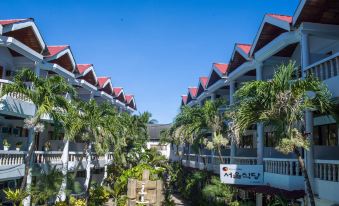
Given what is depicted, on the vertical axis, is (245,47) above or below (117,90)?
below

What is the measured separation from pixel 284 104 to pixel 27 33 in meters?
16.0

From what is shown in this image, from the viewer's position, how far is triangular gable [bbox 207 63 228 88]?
28.0 metres

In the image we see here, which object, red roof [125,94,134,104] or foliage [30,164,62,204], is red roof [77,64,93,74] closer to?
foliage [30,164,62,204]

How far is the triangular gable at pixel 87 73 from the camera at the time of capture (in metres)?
30.3

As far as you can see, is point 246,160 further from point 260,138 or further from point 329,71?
point 329,71

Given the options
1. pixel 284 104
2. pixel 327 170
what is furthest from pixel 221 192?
pixel 284 104

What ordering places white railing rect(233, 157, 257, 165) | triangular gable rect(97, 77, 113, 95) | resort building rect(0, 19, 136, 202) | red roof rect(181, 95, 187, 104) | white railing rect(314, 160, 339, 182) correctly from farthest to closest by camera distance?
red roof rect(181, 95, 187, 104) < triangular gable rect(97, 77, 113, 95) < white railing rect(233, 157, 257, 165) < resort building rect(0, 19, 136, 202) < white railing rect(314, 160, 339, 182)

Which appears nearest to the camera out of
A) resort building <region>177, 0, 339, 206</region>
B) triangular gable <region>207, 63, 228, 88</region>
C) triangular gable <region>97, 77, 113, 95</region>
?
resort building <region>177, 0, 339, 206</region>

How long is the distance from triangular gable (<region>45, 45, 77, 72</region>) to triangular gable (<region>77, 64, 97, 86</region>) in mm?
1953

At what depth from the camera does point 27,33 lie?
2173cm

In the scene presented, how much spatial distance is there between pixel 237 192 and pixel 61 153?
11.9m

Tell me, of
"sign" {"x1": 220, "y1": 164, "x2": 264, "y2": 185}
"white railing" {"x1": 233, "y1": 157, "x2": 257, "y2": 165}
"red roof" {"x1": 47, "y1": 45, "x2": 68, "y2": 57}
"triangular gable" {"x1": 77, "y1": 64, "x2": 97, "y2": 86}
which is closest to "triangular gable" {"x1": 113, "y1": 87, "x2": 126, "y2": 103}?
"triangular gable" {"x1": 77, "y1": 64, "x2": 97, "y2": 86}

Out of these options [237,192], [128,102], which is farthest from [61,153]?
[128,102]

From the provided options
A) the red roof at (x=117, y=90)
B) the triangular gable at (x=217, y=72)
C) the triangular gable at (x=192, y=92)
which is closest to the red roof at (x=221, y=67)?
the triangular gable at (x=217, y=72)
